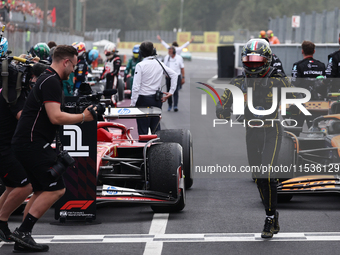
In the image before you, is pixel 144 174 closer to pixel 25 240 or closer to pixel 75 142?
pixel 75 142

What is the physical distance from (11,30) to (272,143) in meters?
17.2

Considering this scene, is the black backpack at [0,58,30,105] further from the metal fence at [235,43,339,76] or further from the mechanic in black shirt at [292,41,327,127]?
the metal fence at [235,43,339,76]

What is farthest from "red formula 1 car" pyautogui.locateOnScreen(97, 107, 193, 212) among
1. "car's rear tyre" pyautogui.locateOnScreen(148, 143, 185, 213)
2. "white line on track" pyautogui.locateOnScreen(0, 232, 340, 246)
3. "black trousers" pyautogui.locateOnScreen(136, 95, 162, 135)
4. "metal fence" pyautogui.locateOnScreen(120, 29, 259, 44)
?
"metal fence" pyautogui.locateOnScreen(120, 29, 259, 44)

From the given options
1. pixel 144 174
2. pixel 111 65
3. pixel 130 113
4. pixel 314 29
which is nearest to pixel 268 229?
pixel 144 174

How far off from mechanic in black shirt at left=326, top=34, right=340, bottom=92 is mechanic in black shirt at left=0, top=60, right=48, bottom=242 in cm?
584

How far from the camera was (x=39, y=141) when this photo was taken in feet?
16.7

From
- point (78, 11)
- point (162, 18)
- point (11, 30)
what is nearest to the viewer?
point (11, 30)

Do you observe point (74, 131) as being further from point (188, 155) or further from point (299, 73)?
point (299, 73)

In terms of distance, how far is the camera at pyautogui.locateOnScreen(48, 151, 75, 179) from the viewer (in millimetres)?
5043

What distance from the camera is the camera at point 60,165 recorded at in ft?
16.5

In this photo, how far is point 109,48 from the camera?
15.3 m

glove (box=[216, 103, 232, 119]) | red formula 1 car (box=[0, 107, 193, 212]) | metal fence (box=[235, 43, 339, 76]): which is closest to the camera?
glove (box=[216, 103, 232, 119])

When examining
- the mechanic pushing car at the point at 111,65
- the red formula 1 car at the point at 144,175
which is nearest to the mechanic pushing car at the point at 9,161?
the red formula 1 car at the point at 144,175

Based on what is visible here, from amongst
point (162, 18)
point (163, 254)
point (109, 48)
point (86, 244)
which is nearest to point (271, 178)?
point (163, 254)
